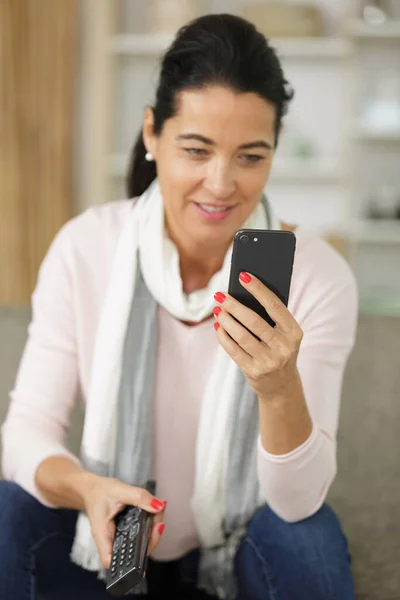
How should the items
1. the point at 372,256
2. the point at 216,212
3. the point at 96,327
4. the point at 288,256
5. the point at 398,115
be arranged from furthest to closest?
1. the point at 372,256
2. the point at 398,115
3. the point at 96,327
4. the point at 216,212
5. the point at 288,256

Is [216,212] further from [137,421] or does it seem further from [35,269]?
[35,269]

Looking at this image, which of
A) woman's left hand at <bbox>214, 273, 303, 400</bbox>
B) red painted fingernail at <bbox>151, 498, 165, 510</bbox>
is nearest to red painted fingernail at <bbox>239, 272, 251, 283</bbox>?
woman's left hand at <bbox>214, 273, 303, 400</bbox>

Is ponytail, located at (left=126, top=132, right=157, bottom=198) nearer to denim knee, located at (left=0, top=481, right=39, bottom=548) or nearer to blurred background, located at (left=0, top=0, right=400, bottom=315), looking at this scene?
denim knee, located at (left=0, top=481, right=39, bottom=548)

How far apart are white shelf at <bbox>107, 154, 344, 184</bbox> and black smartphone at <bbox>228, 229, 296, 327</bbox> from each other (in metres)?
2.77

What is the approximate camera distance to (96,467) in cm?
106

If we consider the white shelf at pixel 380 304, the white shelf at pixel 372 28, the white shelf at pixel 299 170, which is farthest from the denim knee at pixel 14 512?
the white shelf at pixel 372 28

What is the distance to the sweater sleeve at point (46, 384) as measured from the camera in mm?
1008

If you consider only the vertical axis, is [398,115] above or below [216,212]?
below

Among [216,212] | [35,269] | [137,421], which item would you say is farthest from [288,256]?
[35,269]

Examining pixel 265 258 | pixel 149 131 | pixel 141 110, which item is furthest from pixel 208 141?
pixel 141 110

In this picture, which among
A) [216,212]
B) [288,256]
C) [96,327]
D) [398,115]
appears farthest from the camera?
[398,115]

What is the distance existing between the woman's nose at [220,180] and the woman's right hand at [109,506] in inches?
14.6

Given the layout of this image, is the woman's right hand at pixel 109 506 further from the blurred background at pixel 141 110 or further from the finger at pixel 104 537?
the blurred background at pixel 141 110

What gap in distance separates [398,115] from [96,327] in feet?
8.92
